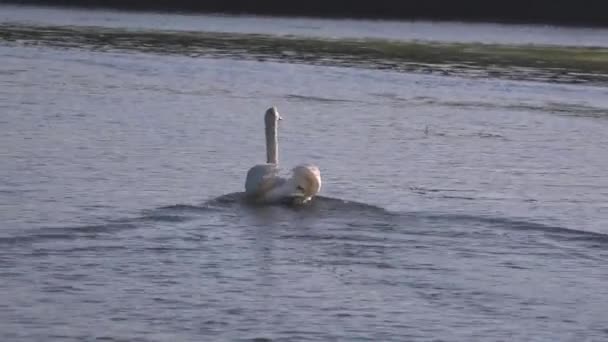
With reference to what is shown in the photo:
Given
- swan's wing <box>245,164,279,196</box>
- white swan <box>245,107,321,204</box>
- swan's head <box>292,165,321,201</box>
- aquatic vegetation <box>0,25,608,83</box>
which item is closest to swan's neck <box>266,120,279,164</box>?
swan's wing <box>245,164,279,196</box>

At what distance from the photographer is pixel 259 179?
690 inches

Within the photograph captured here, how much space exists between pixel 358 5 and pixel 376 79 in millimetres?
30124

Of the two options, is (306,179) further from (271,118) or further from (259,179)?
(271,118)

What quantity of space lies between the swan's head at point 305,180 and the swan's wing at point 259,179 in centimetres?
31

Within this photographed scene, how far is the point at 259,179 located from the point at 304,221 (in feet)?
3.93

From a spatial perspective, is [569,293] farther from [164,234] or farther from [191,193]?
[191,193]

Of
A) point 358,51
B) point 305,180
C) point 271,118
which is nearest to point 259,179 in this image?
point 305,180

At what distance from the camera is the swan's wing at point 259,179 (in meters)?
17.4

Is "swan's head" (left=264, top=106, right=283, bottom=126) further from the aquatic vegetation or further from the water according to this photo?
the aquatic vegetation

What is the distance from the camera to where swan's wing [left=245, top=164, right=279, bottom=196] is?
57.2 feet

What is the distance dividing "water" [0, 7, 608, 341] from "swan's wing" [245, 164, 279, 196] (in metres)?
0.29

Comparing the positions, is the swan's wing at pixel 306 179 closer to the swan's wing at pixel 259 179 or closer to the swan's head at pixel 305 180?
the swan's head at pixel 305 180

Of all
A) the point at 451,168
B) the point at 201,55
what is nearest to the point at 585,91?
the point at 201,55

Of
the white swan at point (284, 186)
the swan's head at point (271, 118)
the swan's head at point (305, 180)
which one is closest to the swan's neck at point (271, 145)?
the swan's head at point (271, 118)
